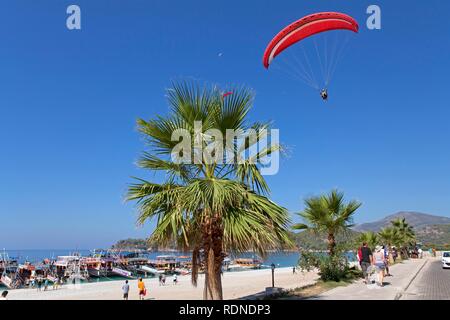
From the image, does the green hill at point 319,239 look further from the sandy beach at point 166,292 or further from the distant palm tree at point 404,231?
the distant palm tree at point 404,231

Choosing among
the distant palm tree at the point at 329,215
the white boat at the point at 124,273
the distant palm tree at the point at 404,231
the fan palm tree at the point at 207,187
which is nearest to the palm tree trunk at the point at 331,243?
the distant palm tree at the point at 329,215

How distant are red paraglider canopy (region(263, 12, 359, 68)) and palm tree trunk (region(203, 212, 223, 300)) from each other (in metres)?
10.2

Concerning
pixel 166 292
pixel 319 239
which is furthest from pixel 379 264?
pixel 166 292

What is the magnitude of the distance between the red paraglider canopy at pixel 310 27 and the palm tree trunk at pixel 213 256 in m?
10.2

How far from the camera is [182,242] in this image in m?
8.62

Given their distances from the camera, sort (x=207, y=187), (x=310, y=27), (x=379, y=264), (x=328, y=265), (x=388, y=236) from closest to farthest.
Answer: (x=207, y=187), (x=379, y=264), (x=310, y=27), (x=328, y=265), (x=388, y=236)

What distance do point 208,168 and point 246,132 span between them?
1.16m

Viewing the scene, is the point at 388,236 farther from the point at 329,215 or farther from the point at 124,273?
the point at 124,273

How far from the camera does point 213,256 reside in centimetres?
848

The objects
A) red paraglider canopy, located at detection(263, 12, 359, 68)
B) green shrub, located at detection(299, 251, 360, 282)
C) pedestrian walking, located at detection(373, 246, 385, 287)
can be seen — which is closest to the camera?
pedestrian walking, located at detection(373, 246, 385, 287)

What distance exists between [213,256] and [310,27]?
11.0m

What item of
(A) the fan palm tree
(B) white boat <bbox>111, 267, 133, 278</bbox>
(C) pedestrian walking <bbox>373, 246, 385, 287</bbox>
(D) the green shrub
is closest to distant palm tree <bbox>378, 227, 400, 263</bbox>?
(D) the green shrub

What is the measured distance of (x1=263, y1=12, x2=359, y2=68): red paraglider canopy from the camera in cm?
1570

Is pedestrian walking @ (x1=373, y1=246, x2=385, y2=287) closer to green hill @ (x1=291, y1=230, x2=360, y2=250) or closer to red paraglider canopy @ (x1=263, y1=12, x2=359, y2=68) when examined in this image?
green hill @ (x1=291, y1=230, x2=360, y2=250)
